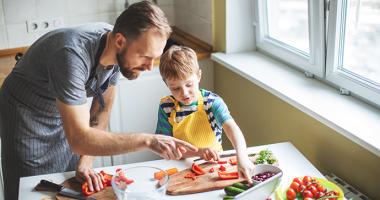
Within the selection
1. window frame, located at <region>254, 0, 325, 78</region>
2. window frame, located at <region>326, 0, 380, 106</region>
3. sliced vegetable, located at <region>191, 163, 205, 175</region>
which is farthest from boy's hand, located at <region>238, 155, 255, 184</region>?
window frame, located at <region>254, 0, 325, 78</region>

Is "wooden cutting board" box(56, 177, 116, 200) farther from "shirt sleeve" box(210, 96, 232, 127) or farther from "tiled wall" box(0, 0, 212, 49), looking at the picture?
"tiled wall" box(0, 0, 212, 49)

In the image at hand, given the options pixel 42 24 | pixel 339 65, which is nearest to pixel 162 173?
pixel 339 65

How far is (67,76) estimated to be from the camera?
1449 millimetres

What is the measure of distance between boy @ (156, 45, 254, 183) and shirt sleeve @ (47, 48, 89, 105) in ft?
1.29

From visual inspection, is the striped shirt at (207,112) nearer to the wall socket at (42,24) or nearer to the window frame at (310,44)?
the window frame at (310,44)

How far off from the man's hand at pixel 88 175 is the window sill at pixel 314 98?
2.74 feet

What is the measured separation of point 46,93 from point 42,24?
132cm

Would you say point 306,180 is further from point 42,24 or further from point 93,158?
point 42,24

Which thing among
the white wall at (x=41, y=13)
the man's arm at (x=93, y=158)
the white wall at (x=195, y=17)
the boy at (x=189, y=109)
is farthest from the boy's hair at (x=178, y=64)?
the white wall at (x=41, y=13)

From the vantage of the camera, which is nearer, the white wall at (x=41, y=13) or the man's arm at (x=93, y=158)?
the man's arm at (x=93, y=158)

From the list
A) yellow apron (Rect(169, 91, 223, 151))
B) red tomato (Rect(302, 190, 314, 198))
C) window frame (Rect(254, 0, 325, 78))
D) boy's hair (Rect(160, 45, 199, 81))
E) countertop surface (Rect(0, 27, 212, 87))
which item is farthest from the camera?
countertop surface (Rect(0, 27, 212, 87))

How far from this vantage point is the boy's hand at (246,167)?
1.51 metres

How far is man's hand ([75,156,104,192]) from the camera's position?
1.52 m

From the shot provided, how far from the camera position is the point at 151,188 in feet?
4.89
